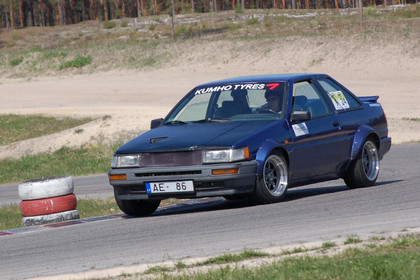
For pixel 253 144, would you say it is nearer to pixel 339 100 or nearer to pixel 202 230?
pixel 202 230

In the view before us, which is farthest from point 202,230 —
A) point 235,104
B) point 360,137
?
point 360,137

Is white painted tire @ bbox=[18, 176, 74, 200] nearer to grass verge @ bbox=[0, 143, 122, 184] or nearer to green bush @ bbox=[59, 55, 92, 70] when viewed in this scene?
grass verge @ bbox=[0, 143, 122, 184]

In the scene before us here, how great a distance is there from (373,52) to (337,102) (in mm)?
31658

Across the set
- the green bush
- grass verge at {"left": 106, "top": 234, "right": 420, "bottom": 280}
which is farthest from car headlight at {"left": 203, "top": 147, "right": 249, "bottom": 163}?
the green bush

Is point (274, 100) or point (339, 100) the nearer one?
point (274, 100)

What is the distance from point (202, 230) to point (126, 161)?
1.80m

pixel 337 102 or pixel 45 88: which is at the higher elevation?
pixel 337 102

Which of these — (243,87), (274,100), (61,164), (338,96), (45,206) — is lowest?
(61,164)

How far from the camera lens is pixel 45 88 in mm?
47312

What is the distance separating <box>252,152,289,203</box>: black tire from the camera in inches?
358

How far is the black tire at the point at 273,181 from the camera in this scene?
909 cm

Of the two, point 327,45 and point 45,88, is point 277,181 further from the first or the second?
point 45,88

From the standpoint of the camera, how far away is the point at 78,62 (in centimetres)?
5306

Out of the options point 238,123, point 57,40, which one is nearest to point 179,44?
point 57,40
